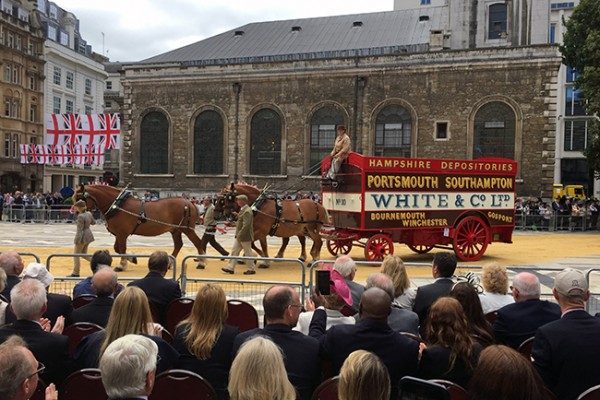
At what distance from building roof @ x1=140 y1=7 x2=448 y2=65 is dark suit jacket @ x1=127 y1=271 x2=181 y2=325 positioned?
1185 inches

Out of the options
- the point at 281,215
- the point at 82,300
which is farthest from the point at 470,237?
the point at 82,300

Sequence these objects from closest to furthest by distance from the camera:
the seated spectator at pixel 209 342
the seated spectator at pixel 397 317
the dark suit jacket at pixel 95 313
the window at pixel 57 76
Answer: the seated spectator at pixel 209 342, the seated spectator at pixel 397 317, the dark suit jacket at pixel 95 313, the window at pixel 57 76

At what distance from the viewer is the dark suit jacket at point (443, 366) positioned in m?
4.18

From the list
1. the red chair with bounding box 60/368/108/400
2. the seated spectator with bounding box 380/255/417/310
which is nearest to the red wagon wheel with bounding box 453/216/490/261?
the seated spectator with bounding box 380/255/417/310

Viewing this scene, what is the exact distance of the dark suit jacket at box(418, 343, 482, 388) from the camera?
4.18 meters

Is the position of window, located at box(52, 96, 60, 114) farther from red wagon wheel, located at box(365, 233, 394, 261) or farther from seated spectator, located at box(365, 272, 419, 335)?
seated spectator, located at box(365, 272, 419, 335)

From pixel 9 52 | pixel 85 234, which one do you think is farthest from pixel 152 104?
pixel 85 234

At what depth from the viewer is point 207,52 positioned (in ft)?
130

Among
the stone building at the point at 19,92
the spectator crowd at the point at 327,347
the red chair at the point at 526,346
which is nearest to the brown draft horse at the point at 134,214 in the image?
the spectator crowd at the point at 327,347

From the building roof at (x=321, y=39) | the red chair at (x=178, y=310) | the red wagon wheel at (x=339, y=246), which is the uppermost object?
the building roof at (x=321, y=39)

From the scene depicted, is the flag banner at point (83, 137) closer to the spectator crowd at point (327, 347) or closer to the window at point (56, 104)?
the window at point (56, 104)

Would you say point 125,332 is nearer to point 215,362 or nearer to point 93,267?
point 215,362

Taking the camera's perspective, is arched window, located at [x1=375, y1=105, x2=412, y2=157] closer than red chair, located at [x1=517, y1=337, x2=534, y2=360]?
No

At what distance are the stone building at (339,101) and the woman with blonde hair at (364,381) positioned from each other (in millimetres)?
27182
